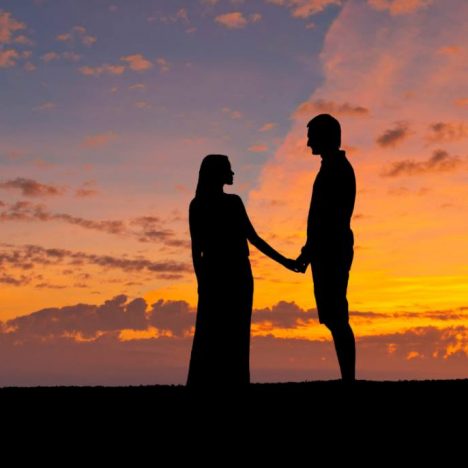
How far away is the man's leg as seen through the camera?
464 inches

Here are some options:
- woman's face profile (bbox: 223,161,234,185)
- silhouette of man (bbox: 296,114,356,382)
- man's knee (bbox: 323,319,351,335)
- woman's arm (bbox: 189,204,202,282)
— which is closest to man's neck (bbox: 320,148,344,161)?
silhouette of man (bbox: 296,114,356,382)

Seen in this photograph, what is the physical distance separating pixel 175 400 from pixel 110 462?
4395 mm

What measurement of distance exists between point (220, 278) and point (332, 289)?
1579 mm

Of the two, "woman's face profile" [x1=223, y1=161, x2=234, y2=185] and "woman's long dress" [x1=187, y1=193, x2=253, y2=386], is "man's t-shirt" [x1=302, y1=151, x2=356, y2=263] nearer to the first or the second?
"woman's long dress" [x1=187, y1=193, x2=253, y2=386]

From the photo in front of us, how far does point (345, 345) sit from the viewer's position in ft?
38.8

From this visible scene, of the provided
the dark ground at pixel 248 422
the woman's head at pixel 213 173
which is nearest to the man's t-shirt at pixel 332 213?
the woman's head at pixel 213 173

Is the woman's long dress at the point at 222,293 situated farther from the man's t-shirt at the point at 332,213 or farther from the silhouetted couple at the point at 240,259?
the man's t-shirt at the point at 332,213

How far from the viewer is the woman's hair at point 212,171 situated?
Answer: 11492 millimetres

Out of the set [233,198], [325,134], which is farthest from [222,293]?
[325,134]

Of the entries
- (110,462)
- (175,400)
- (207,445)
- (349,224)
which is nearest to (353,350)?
(349,224)

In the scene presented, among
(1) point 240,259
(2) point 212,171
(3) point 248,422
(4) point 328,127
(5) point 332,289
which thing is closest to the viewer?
(3) point 248,422

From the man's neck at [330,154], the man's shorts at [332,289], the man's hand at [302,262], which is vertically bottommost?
the man's shorts at [332,289]

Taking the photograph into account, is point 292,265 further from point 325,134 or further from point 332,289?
point 325,134

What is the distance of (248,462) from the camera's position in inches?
316
